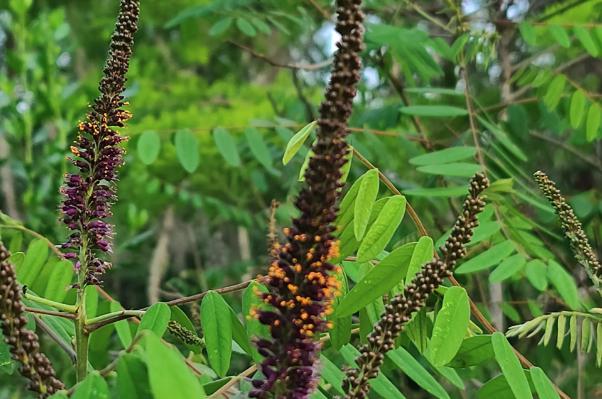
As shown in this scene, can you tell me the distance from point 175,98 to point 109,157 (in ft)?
13.4

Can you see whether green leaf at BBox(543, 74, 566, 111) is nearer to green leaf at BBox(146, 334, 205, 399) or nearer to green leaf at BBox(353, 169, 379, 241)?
green leaf at BBox(353, 169, 379, 241)

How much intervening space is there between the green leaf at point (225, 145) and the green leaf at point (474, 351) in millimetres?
953

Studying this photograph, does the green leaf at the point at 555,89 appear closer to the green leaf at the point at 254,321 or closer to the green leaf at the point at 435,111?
the green leaf at the point at 435,111

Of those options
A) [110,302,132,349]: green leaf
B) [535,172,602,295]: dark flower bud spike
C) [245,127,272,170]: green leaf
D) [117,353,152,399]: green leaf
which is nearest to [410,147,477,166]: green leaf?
[535,172,602,295]: dark flower bud spike

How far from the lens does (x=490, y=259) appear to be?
96 cm

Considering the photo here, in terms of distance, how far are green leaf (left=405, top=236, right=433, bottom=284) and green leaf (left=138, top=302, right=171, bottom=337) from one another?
0.92 feet

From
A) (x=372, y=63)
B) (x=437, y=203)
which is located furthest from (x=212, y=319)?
(x=372, y=63)

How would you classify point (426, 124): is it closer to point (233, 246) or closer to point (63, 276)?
point (63, 276)

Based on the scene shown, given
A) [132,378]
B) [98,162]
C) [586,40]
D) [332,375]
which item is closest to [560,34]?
[586,40]

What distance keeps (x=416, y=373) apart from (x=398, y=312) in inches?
11.0

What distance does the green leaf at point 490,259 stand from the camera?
96 cm

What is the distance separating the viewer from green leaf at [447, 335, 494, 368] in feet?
2.00

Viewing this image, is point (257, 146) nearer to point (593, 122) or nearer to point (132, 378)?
point (593, 122)

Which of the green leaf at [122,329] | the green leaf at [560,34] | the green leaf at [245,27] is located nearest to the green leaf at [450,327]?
the green leaf at [122,329]
